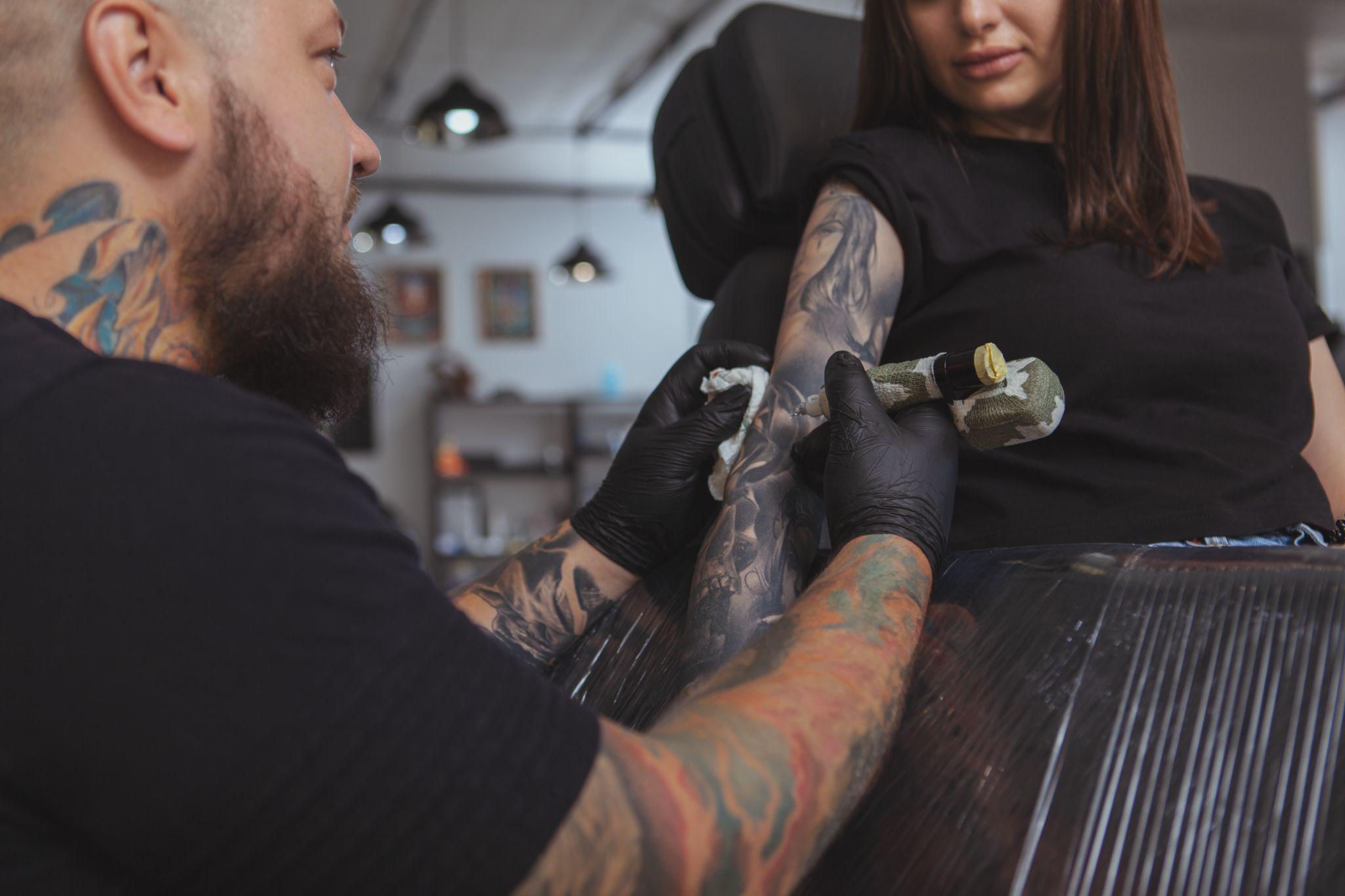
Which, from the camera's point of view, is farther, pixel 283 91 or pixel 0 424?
pixel 283 91

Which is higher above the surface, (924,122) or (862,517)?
(924,122)

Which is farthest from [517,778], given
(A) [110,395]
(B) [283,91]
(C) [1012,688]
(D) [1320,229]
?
(D) [1320,229]

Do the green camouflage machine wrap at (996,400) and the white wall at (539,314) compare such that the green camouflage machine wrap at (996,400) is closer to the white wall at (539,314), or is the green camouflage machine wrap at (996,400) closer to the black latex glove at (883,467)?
the black latex glove at (883,467)

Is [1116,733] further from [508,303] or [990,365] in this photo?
[508,303]

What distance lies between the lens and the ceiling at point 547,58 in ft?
17.3

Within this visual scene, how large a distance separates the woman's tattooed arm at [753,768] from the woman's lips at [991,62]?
25.7 inches

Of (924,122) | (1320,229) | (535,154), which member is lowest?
(1320,229)

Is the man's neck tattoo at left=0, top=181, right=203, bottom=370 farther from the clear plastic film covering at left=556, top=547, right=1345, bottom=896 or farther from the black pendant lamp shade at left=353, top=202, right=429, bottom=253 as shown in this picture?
the black pendant lamp shade at left=353, top=202, right=429, bottom=253

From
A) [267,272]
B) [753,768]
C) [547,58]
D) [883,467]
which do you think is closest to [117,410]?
[267,272]

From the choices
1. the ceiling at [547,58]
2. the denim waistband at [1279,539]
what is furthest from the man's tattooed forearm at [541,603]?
the ceiling at [547,58]

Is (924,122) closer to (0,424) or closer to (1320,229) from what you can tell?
(0,424)

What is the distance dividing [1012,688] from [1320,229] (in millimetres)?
5658

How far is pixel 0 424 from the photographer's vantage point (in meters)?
0.52

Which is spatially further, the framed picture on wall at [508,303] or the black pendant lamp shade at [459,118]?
the framed picture on wall at [508,303]
